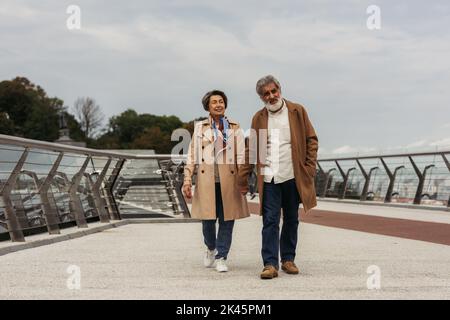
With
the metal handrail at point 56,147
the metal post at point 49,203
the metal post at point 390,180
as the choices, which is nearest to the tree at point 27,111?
the metal post at point 390,180

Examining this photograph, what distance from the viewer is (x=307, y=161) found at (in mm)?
6598

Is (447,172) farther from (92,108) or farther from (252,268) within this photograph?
(92,108)

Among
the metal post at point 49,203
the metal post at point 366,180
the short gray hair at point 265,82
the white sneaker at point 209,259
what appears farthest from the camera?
the metal post at point 366,180

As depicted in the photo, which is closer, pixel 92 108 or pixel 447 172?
pixel 447 172

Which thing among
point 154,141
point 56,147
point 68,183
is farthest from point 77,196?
point 154,141

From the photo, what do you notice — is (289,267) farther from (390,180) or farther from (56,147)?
(390,180)

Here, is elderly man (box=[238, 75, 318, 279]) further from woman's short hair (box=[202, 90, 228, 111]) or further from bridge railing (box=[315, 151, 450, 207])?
bridge railing (box=[315, 151, 450, 207])

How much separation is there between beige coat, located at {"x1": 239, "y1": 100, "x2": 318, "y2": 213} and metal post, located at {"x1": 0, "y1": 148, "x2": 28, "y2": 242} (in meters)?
3.44

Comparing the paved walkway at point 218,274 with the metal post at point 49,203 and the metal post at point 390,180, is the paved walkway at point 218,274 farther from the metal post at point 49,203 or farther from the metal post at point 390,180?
the metal post at point 390,180

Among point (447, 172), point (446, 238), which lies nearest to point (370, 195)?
point (447, 172)

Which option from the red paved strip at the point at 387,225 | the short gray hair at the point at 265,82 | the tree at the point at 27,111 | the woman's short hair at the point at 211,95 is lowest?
the red paved strip at the point at 387,225

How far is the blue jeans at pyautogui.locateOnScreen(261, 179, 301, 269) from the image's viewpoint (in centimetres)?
651

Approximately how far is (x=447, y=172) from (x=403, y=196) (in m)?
2.78

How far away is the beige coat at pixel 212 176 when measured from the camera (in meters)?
→ 6.85
